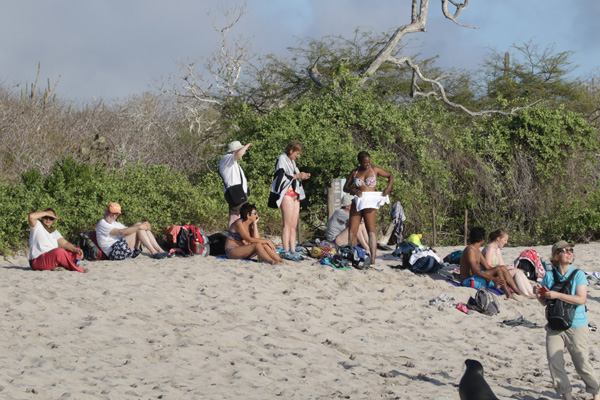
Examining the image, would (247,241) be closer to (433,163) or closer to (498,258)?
(498,258)

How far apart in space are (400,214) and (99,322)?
7459 millimetres

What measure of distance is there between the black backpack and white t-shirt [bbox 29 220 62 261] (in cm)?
616

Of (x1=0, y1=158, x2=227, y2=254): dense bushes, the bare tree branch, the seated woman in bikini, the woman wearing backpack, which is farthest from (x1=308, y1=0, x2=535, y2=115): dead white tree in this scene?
the woman wearing backpack

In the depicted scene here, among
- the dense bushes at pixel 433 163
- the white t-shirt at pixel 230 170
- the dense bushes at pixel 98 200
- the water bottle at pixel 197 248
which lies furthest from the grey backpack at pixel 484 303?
the dense bushes at pixel 98 200

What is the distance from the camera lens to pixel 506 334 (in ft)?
24.4

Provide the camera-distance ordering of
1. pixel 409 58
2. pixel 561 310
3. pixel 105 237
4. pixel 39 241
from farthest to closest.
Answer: pixel 409 58
pixel 105 237
pixel 39 241
pixel 561 310

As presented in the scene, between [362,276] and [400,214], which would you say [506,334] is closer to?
[362,276]

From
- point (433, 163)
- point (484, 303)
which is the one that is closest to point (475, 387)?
point (484, 303)

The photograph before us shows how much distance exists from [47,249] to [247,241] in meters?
2.54

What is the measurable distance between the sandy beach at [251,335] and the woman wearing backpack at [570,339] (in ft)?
1.13

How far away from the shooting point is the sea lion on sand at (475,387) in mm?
2252

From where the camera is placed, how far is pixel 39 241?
8.86 m

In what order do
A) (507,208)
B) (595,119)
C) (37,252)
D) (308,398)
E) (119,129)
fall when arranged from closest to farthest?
1. (308,398)
2. (37,252)
3. (507,208)
4. (595,119)
5. (119,129)

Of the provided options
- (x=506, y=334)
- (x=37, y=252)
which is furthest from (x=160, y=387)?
(x=37, y=252)
